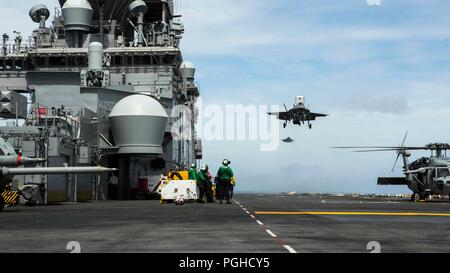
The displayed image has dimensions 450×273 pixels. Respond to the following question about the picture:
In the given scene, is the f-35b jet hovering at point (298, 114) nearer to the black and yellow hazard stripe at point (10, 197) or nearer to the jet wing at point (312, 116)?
the jet wing at point (312, 116)

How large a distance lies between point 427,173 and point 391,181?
18.8 ft

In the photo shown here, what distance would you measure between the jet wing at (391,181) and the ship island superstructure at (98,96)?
62.6 ft

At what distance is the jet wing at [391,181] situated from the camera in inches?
1857

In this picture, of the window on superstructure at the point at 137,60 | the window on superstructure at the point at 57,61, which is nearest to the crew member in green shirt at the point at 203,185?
the window on superstructure at the point at 137,60

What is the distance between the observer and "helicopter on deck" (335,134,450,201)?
4094 centimetres

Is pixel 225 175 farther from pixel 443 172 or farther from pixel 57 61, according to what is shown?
pixel 57 61

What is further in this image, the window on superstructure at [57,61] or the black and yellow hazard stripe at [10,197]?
the window on superstructure at [57,61]

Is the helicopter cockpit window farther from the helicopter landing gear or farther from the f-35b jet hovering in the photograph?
the f-35b jet hovering

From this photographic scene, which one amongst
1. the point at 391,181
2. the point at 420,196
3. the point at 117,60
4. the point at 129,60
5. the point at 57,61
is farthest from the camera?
the point at 57,61

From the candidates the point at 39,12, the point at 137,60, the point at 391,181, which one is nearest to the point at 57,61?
the point at 39,12

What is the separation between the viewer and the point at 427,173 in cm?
4212
